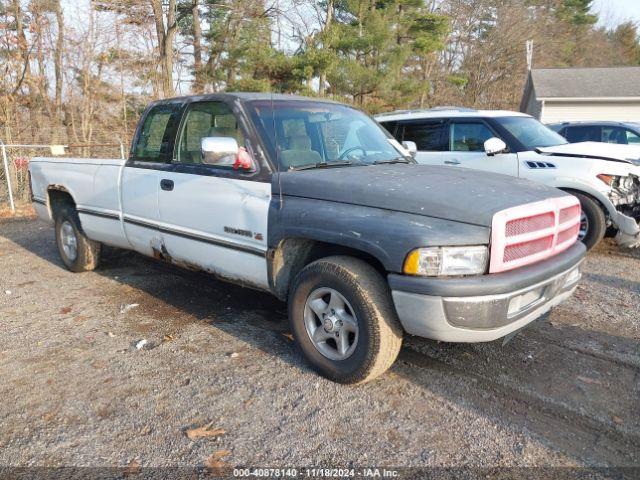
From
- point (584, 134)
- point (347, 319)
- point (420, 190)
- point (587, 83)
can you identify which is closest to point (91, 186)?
point (347, 319)

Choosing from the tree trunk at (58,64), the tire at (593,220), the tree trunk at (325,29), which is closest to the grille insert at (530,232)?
the tire at (593,220)

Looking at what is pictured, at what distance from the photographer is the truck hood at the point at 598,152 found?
6.51 meters

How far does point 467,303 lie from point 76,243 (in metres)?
4.84

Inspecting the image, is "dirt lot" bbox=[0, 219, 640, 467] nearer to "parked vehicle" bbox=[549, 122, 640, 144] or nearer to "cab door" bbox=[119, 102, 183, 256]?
"cab door" bbox=[119, 102, 183, 256]

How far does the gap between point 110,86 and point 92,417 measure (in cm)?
1912

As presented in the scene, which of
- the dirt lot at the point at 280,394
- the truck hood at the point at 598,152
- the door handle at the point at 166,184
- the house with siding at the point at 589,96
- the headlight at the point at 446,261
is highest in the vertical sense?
the house with siding at the point at 589,96

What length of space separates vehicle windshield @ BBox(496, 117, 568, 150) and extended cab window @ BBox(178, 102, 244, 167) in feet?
15.0

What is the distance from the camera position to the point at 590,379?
3383 mm

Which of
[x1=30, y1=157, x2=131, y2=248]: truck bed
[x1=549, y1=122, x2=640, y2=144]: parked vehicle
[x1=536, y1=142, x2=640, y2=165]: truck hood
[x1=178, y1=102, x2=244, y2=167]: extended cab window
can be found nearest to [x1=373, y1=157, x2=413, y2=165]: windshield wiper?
[x1=178, y1=102, x2=244, y2=167]: extended cab window

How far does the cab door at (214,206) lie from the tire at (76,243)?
6.22ft

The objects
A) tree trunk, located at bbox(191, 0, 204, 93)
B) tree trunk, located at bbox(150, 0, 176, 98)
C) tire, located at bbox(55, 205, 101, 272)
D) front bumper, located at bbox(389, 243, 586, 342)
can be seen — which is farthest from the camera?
tree trunk, located at bbox(191, 0, 204, 93)

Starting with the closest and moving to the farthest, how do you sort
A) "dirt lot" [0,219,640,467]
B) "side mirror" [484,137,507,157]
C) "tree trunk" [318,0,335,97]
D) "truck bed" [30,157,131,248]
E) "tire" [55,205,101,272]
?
"dirt lot" [0,219,640,467], "truck bed" [30,157,131,248], "tire" [55,205,101,272], "side mirror" [484,137,507,157], "tree trunk" [318,0,335,97]

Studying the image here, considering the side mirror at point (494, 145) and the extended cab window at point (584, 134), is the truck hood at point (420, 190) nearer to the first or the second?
the side mirror at point (494, 145)

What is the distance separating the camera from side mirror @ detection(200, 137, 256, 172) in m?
3.52
